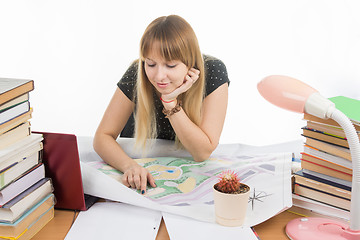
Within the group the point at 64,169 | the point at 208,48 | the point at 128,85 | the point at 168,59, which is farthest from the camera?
the point at 208,48

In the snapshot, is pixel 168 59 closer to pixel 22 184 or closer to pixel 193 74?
pixel 193 74

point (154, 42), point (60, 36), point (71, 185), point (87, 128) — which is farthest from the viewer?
point (60, 36)

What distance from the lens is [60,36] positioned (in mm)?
3625

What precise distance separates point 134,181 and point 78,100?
97.7 inches

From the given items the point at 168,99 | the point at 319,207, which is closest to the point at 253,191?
the point at 319,207

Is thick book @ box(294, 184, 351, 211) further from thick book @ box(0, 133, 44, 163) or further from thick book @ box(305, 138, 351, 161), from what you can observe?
thick book @ box(0, 133, 44, 163)

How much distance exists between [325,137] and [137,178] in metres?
0.48

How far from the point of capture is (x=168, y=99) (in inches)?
55.1

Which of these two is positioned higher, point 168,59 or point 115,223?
point 168,59

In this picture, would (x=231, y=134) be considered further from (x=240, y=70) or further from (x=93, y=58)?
(x=93, y=58)

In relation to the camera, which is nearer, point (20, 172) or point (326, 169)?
point (20, 172)

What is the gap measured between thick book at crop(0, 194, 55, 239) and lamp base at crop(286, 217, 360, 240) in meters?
0.54

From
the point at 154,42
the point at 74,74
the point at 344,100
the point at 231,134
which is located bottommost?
the point at 231,134

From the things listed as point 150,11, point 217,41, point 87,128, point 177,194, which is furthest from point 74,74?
point 177,194
